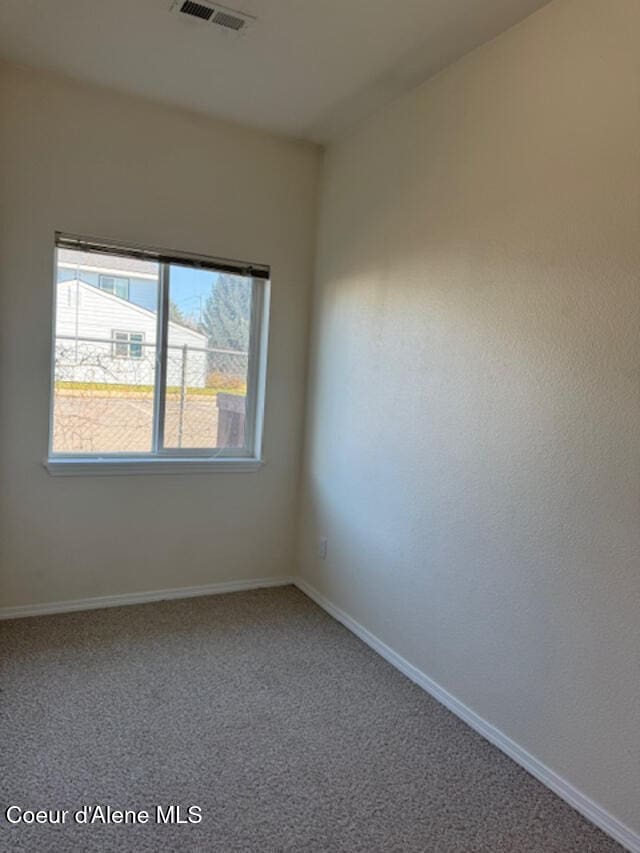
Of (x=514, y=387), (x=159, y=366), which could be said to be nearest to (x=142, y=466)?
(x=159, y=366)

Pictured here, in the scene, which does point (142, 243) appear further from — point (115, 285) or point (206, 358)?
point (206, 358)

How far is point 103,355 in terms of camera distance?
10.2 feet

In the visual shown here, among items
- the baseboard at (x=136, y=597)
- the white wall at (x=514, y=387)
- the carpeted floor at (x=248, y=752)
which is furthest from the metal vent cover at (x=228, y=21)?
the baseboard at (x=136, y=597)

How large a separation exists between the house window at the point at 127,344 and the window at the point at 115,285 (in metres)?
0.21

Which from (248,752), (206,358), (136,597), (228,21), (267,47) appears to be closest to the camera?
(248,752)

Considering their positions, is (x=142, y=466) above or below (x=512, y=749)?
above

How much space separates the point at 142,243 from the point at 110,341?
1.81 feet

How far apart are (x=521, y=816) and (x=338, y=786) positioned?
580 millimetres

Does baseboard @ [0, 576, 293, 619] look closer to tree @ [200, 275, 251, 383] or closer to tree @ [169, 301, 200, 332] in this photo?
tree @ [200, 275, 251, 383]

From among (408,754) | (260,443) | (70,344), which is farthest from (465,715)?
(70,344)

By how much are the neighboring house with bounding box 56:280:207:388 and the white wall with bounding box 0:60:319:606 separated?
12 cm

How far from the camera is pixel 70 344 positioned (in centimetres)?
302

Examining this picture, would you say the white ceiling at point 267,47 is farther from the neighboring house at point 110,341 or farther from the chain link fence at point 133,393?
the chain link fence at point 133,393

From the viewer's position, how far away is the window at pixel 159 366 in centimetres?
304
